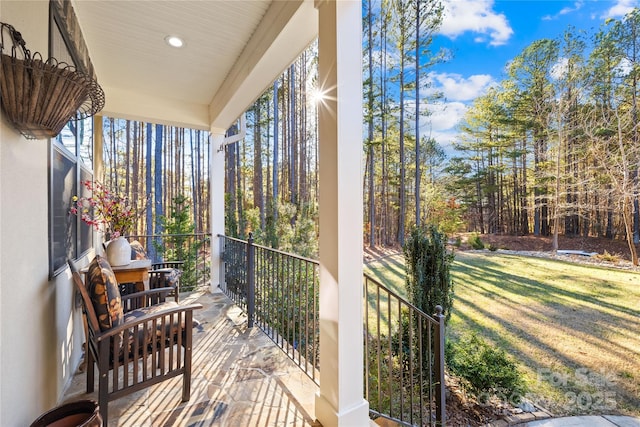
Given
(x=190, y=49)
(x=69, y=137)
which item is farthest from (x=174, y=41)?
(x=69, y=137)

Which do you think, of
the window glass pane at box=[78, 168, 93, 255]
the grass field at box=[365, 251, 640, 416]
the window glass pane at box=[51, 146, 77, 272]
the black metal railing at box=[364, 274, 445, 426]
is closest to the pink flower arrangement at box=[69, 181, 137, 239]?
the window glass pane at box=[78, 168, 93, 255]

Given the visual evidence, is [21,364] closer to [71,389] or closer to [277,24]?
[71,389]

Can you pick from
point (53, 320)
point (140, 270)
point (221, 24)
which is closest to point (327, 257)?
point (53, 320)

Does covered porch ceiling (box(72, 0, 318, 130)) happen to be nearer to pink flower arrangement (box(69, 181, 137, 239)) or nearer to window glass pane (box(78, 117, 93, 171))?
window glass pane (box(78, 117, 93, 171))

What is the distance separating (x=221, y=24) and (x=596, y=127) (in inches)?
130

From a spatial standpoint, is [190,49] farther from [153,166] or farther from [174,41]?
[153,166]

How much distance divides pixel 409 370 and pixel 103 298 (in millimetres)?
2815

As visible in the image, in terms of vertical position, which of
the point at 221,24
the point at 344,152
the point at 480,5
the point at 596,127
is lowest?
the point at 344,152

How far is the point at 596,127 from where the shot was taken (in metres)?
2.24

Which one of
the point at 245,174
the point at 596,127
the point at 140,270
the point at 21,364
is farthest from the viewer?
the point at 245,174

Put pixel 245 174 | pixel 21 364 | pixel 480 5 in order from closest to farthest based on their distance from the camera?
pixel 21 364
pixel 480 5
pixel 245 174

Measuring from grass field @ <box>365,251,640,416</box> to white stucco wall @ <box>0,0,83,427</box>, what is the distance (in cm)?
362

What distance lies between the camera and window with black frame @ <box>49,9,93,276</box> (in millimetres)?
1712

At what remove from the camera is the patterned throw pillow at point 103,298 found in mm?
1592
